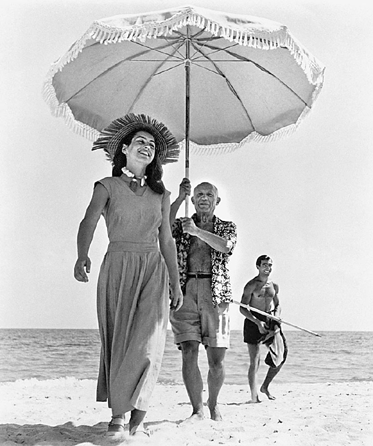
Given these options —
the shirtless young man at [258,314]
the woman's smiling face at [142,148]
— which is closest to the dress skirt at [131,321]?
the woman's smiling face at [142,148]

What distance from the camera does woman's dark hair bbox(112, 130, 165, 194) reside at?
4.75 m

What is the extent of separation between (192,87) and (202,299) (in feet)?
6.97

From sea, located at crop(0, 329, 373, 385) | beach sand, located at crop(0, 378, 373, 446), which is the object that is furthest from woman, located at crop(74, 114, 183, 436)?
sea, located at crop(0, 329, 373, 385)

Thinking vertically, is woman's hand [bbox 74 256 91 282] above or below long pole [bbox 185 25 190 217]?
below

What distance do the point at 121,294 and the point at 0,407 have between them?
226 cm

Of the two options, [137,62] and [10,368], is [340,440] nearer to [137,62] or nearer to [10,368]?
[137,62]

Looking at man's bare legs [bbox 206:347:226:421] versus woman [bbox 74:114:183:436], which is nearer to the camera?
woman [bbox 74:114:183:436]

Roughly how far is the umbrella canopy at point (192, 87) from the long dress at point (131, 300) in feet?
4.25

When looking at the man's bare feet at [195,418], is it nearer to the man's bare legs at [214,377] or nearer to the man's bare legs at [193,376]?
the man's bare legs at [193,376]

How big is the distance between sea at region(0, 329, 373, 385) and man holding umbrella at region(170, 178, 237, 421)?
7.81 m

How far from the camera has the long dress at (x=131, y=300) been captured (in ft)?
14.4

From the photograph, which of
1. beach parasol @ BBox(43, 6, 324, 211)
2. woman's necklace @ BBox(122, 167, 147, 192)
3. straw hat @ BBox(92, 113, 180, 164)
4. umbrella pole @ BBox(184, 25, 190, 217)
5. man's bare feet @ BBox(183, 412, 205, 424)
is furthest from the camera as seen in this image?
beach parasol @ BBox(43, 6, 324, 211)

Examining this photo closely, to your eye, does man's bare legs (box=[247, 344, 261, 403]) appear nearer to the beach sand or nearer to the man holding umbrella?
the beach sand

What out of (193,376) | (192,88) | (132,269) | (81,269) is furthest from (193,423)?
(192,88)
